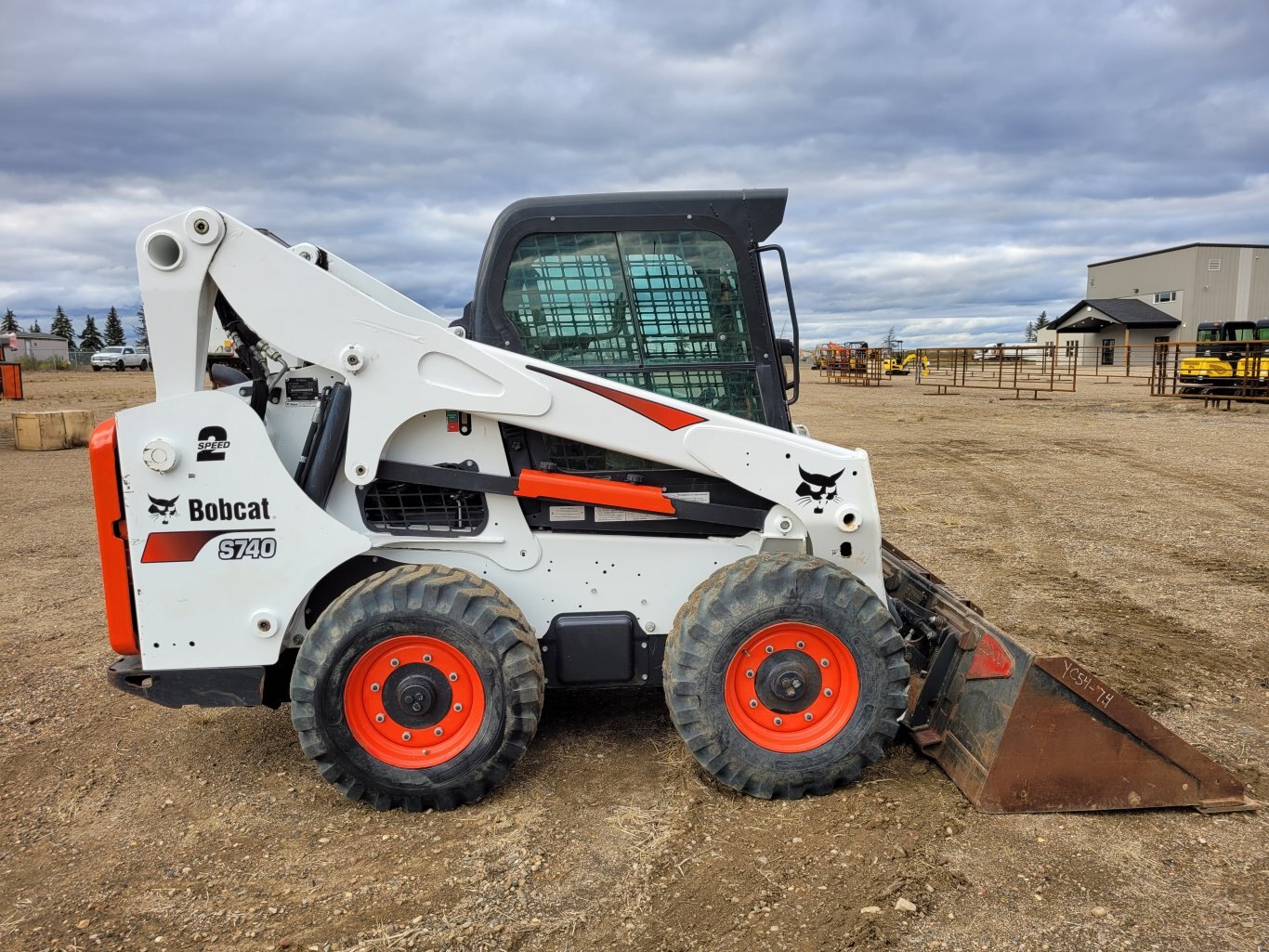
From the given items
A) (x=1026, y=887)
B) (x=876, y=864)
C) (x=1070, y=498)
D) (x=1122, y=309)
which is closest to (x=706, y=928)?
(x=876, y=864)

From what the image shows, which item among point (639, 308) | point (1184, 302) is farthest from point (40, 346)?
point (1184, 302)

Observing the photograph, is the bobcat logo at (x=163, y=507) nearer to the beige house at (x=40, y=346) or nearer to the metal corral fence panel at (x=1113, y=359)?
the metal corral fence panel at (x=1113, y=359)

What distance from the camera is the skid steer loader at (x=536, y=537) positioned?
3695 mm

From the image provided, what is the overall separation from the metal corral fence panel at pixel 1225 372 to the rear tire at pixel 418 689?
23681 mm

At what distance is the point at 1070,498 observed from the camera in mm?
10977

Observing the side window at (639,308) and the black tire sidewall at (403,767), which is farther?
the side window at (639,308)

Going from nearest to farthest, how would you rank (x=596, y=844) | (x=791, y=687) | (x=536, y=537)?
(x=596, y=844) → (x=791, y=687) → (x=536, y=537)

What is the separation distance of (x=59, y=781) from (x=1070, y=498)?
34.2 ft

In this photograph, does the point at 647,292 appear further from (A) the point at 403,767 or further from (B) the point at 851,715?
(A) the point at 403,767

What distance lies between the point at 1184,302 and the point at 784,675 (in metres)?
66.0

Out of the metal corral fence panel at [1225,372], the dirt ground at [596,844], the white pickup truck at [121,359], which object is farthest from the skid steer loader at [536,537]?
the white pickup truck at [121,359]

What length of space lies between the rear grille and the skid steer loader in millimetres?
13

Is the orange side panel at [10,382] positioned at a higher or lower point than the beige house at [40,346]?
lower

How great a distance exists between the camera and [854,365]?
40.4 metres
